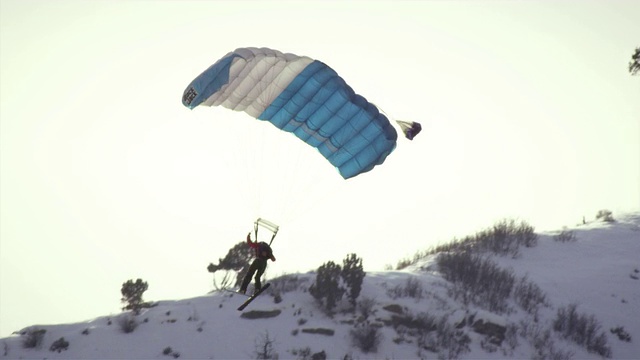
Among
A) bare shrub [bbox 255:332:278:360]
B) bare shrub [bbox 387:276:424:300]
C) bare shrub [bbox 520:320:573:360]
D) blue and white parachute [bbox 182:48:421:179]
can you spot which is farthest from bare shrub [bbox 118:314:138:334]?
bare shrub [bbox 520:320:573:360]

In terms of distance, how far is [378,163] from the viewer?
20.2 metres

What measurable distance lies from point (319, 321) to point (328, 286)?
2023 mm

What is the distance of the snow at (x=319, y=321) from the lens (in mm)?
28156

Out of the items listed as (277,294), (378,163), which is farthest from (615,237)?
(378,163)

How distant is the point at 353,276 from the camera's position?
32219mm

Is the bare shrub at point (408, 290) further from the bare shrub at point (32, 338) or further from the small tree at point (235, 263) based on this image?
the bare shrub at point (32, 338)

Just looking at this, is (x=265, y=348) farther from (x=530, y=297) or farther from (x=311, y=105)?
(x=530, y=297)

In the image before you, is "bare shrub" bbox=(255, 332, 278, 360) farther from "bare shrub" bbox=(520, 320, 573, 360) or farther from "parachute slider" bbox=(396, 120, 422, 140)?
"parachute slider" bbox=(396, 120, 422, 140)

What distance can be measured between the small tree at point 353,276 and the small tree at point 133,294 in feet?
31.0

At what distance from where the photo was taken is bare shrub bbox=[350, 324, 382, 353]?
28844mm

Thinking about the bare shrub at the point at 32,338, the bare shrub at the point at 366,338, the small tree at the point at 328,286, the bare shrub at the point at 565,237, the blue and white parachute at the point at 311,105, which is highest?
the blue and white parachute at the point at 311,105

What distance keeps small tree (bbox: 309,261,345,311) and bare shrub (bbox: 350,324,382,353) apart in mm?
2506

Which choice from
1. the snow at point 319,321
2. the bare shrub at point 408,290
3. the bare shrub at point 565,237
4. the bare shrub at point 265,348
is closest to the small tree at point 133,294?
the snow at point 319,321

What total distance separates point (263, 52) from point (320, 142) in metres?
3.21
